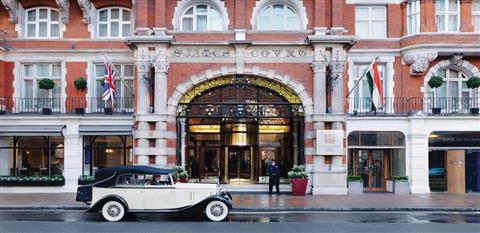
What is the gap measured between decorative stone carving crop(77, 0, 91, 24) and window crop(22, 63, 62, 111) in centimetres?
260

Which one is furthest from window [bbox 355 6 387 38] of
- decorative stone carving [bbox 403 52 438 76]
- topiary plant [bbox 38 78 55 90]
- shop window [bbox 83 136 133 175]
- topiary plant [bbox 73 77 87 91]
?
topiary plant [bbox 38 78 55 90]

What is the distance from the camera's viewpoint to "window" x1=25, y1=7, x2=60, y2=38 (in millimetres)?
28234

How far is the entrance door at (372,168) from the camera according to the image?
28266mm

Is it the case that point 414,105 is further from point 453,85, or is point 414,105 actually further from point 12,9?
point 12,9

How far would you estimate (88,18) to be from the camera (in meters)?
27.8

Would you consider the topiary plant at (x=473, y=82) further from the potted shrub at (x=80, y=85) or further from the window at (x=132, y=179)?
the potted shrub at (x=80, y=85)

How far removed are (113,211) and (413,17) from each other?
17242mm

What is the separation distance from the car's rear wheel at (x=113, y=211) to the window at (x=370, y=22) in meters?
15.4

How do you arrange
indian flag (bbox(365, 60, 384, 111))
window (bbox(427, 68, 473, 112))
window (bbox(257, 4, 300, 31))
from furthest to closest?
window (bbox(427, 68, 473, 112)) < window (bbox(257, 4, 300, 31)) < indian flag (bbox(365, 60, 384, 111))

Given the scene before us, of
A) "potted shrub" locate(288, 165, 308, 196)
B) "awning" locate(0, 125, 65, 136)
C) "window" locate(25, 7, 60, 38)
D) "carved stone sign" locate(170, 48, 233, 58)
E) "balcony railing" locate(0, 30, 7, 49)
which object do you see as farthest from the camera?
"window" locate(25, 7, 60, 38)

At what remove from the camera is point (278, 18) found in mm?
27328

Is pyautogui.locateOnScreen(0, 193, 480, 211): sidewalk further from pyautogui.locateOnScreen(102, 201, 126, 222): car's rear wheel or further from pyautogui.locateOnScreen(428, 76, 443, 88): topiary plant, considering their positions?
pyautogui.locateOnScreen(428, 76, 443, 88): topiary plant

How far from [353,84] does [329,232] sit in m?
14.4

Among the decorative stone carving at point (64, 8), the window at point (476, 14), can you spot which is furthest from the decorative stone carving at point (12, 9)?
the window at point (476, 14)
